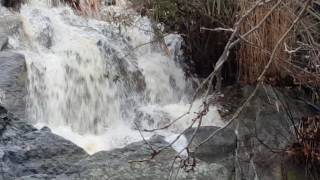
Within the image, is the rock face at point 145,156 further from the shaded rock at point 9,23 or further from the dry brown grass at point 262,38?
the shaded rock at point 9,23

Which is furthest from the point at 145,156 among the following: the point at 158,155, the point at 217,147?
the point at 217,147

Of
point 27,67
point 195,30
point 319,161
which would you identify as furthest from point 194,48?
point 319,161

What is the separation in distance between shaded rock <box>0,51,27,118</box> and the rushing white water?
0.30m

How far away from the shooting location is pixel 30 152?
3.76 m

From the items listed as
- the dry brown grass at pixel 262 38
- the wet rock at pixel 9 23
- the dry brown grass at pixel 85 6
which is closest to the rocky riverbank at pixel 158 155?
the dry brown grass at pixel 262 38

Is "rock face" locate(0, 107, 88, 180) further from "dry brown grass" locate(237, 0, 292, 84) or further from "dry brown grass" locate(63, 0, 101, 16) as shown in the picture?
"dry brown grass" locate(63, 0, 101, 16)

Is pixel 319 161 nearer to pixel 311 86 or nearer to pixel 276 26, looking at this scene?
pixel 311 86

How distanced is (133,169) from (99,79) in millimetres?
2068

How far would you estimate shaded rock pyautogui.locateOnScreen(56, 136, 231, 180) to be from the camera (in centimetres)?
351

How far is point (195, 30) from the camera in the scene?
17.4 feet

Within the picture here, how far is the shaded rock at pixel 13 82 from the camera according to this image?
14.3 ft

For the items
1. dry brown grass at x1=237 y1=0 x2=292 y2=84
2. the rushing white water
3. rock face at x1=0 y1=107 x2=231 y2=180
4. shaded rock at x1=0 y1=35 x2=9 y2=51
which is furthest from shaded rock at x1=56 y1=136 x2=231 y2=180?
shaded rock at x1=0 y1=35 x2=9 y2=51

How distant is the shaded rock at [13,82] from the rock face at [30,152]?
256 millimetres

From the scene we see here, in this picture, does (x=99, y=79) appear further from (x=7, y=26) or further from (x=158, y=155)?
(x=158, y=155)
